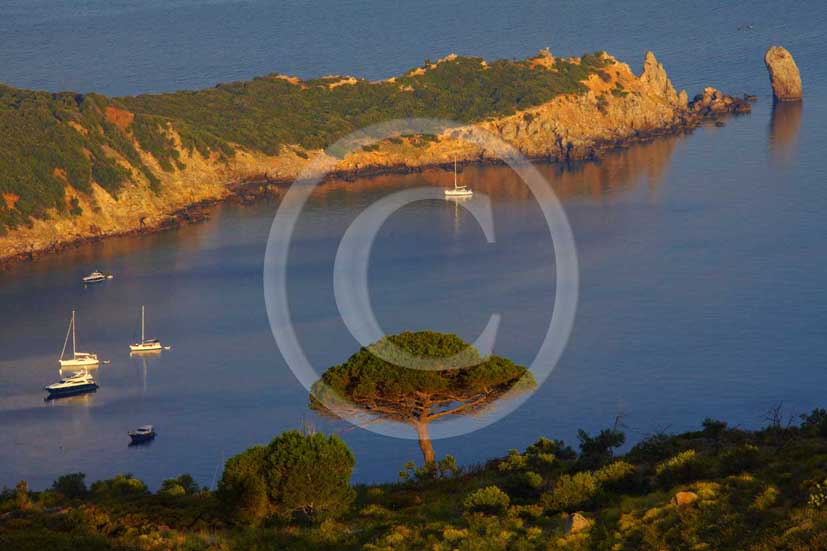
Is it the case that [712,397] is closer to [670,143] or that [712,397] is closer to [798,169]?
[798,169]

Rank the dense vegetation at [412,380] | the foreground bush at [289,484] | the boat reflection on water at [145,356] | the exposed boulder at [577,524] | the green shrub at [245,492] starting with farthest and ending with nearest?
the boat reflection on water at [145,356], the dense vegetation at [412,380], the foreground bush at [289,484], the green shrub at [245,492], the exposed boulder at [577,524]

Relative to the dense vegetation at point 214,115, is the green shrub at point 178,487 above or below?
below

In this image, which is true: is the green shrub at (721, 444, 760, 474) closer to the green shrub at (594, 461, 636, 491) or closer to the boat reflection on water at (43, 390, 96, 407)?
the green shrub at (594, 461, 636, 491)

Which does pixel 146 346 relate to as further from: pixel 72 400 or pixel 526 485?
→ pixel 526 485

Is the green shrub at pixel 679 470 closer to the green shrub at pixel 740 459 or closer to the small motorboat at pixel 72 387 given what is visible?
the green shrub at pixel 740 459

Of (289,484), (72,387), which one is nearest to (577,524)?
(289,484)

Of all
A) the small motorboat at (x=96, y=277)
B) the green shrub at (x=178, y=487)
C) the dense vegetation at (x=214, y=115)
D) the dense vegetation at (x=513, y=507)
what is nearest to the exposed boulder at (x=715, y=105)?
the dense vegetation at (x=214, y=115)

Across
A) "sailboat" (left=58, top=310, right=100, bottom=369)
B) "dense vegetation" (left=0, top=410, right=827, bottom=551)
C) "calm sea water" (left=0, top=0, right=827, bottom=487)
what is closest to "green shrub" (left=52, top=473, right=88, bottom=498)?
"dense vegetation" (left=0, top=410, right=827, bottom=551)
